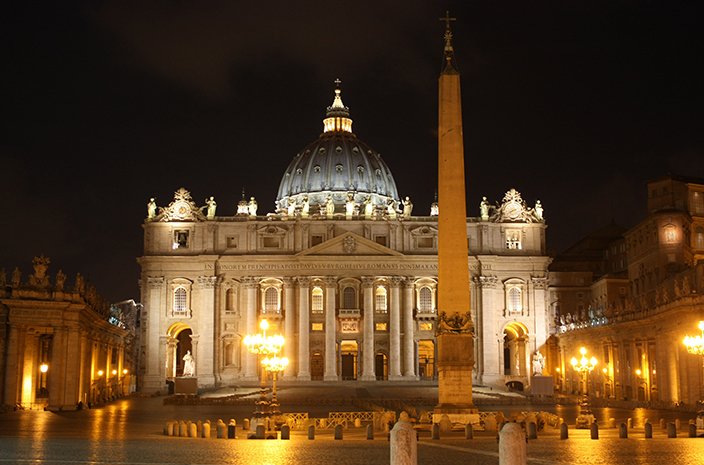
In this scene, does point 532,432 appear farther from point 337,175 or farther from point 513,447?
point 337,175

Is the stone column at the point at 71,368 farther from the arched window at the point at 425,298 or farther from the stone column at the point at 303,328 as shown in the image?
the arched window at the point at 425,298

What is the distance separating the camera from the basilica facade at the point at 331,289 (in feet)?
Answer: 270

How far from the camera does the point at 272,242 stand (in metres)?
84.9

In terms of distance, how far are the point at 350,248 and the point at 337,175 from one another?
29.2 metres

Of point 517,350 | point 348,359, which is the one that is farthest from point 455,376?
point 348,359

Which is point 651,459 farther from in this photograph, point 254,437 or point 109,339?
point 109,339

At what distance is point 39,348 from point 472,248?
47.2 m

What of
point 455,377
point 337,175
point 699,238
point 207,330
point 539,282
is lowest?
point 455,377

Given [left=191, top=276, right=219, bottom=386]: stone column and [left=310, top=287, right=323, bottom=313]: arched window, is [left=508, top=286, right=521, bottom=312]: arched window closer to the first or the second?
[left=310, top=287, right=323, bottom=313]: arched window

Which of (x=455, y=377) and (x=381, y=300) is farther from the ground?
(x=381, y=300)

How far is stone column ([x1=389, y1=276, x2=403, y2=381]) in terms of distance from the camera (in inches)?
3228

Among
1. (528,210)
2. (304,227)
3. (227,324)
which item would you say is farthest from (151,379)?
(528,210)

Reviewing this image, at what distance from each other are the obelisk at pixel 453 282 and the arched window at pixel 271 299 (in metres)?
57.8

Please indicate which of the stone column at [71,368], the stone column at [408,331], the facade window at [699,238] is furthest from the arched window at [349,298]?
the stone column at [71,368]
